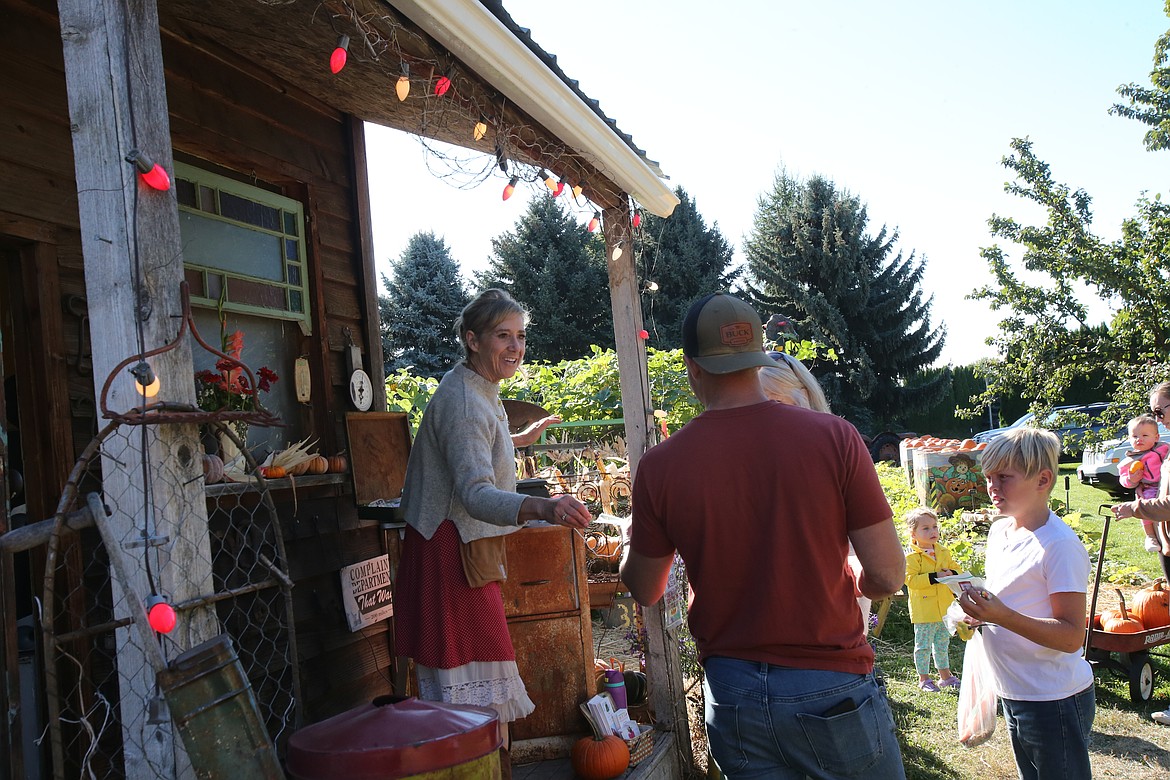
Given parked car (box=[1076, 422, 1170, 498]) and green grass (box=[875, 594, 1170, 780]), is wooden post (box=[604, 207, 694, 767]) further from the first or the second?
parked car (box=[1076, 422, 1170, 498])

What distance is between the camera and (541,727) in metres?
4.02

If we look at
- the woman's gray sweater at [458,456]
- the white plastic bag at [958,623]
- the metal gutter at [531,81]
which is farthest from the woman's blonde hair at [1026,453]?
the metal gutter at [531,81]

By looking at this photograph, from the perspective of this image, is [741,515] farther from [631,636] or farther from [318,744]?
[631,636]

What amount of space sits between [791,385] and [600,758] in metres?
1.85

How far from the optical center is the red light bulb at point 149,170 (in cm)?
191

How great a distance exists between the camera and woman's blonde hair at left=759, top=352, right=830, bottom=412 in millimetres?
2785

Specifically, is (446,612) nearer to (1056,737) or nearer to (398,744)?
(398,744)

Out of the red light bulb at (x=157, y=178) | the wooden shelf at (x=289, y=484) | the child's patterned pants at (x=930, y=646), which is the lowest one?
the child's patterned pants at (x=930, y=646)

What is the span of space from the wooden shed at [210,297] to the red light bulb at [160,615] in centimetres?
9

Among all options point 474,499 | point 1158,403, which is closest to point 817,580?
point 474,499

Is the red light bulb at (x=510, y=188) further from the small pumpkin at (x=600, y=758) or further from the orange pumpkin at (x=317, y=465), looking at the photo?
the small pumpkin at (x=600, y=758)

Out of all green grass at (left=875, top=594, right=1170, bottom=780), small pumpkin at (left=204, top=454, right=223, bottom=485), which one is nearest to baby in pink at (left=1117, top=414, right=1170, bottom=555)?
green grass at (left=875, top=594, right=1170, bottom=780)

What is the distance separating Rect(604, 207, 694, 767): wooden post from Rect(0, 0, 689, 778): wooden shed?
0.05ft

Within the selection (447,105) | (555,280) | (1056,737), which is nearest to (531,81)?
(447,105)
